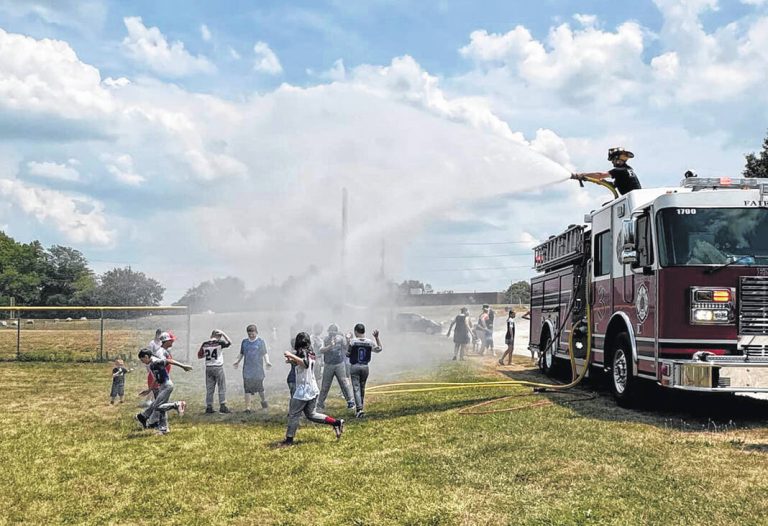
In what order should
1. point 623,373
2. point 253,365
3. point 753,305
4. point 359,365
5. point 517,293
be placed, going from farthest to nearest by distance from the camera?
point 517,293 → point 253,365 → point 359,365 → point 623,373 → point 753,305

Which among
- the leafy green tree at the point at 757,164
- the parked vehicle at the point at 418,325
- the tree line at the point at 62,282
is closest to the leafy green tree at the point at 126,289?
the tree line at the point at 62,282

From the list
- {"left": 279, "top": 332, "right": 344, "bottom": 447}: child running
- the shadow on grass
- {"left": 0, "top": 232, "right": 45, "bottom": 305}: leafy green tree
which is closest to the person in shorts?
the shadow on grass

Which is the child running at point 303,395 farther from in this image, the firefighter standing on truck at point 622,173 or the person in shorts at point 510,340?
the person in shorts at point 510,340

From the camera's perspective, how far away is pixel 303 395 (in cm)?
968

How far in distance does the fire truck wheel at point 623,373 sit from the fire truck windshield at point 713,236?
199cm

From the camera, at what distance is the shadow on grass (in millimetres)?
10156

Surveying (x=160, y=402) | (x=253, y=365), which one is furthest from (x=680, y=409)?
(x=160, y=402)

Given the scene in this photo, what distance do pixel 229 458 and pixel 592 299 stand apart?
304 inches

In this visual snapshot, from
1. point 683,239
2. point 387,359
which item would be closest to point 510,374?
point 387,359

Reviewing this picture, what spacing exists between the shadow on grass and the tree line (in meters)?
96.7

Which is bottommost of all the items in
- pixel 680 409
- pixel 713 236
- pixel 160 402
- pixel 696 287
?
pixel 680 409

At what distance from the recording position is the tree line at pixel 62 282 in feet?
354

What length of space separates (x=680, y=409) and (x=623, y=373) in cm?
108

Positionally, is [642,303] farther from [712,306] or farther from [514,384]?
[514,384]
